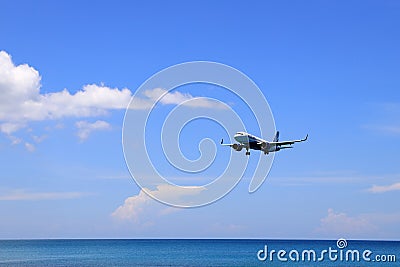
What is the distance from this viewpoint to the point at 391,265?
186 m

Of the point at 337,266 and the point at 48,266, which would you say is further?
the point at 48,266

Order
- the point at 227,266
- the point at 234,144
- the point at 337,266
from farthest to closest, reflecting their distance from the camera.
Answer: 1. the point at 227,266
2. the point at 337,266
3. the point at 234,144

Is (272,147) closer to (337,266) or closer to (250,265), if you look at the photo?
(337,266)

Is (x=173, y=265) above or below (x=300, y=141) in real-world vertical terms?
below

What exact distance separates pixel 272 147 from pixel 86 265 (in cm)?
11944

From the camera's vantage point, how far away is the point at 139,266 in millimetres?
172250

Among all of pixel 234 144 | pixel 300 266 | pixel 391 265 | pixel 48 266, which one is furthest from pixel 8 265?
pixel 234 144

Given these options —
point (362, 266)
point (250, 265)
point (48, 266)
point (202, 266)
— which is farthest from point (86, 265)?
point (362, 266)

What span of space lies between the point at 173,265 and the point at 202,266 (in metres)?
8.92

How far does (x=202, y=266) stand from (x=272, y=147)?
11210cm

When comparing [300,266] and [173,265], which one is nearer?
[300,266]

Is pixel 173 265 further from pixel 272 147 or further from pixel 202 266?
pixel 272 147

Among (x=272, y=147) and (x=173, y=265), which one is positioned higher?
(x=272, y=147)

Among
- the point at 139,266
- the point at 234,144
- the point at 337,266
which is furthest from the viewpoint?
the point at 139,266
